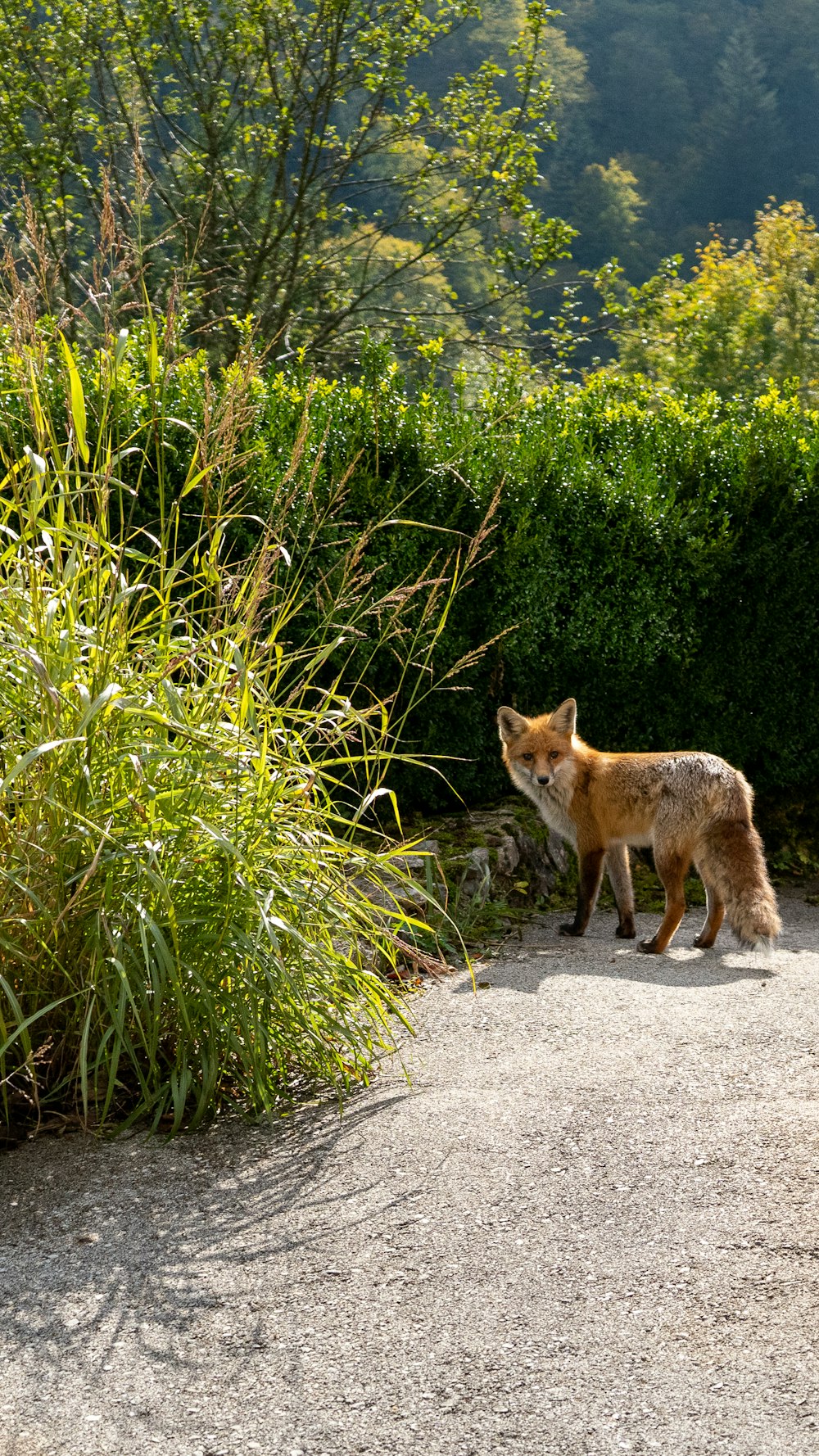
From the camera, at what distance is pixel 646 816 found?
5.85m

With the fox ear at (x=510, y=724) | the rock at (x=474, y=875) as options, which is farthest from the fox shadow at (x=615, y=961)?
the fox ear at (x=510, y=724)

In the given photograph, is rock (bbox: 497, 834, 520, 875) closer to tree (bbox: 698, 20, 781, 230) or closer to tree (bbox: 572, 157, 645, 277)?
tree (bbox: 572, 157, 645, 277)

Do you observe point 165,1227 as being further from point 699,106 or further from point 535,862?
point 699,106

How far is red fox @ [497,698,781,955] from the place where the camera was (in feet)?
18.4

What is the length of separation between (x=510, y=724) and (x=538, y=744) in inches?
8.1

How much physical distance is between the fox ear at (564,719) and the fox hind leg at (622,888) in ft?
2.05

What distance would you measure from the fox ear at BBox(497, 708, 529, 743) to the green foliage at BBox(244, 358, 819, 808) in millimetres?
614

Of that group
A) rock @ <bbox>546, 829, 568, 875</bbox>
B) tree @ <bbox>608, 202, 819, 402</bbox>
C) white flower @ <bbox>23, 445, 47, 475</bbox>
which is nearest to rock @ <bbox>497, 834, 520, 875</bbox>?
rock @ <bbox>546, 829, 568, 875</bbox>

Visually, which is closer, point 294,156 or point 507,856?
point 507,856

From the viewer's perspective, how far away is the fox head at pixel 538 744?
5.92 meters

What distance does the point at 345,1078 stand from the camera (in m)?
3.81

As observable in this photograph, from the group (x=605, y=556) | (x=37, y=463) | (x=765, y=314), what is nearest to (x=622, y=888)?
(x=605, y=556)

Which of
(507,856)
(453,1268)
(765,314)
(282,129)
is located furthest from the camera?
(765,314)

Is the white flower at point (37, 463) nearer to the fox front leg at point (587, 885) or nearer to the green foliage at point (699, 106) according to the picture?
the fox front leg at point (587, 885)
